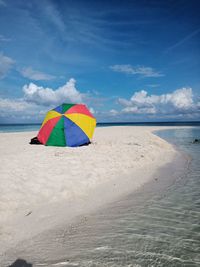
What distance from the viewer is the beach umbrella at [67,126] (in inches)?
506

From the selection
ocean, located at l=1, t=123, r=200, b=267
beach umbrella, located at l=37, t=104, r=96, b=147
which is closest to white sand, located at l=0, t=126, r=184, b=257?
ocean, located at l=1, t=123, r=200, b=267

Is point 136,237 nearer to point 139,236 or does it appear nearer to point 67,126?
point 139,236

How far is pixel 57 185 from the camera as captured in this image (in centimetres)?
689

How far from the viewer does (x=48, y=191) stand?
6.45 meters

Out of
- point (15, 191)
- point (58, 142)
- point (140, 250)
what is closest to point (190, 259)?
point (140, 250)

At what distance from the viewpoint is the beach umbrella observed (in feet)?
42.2

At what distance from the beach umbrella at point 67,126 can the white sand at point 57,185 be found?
1.95 metres

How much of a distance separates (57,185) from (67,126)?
620 centimetres

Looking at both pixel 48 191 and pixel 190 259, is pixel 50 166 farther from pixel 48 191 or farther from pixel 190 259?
pixel 190 259

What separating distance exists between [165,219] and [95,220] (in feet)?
5.21

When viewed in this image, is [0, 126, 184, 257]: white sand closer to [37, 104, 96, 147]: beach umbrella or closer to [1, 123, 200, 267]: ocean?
[1, 123, 200, 267]: ocean

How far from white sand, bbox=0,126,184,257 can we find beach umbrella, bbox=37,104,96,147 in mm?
1955

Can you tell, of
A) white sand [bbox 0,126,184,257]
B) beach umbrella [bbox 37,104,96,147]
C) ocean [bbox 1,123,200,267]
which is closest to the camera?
ocean [bbox 1,123,200,267]

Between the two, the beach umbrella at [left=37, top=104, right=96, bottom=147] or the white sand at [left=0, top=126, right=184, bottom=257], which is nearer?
the white sand at [left=0, top=126, right=184, bottom=257]
